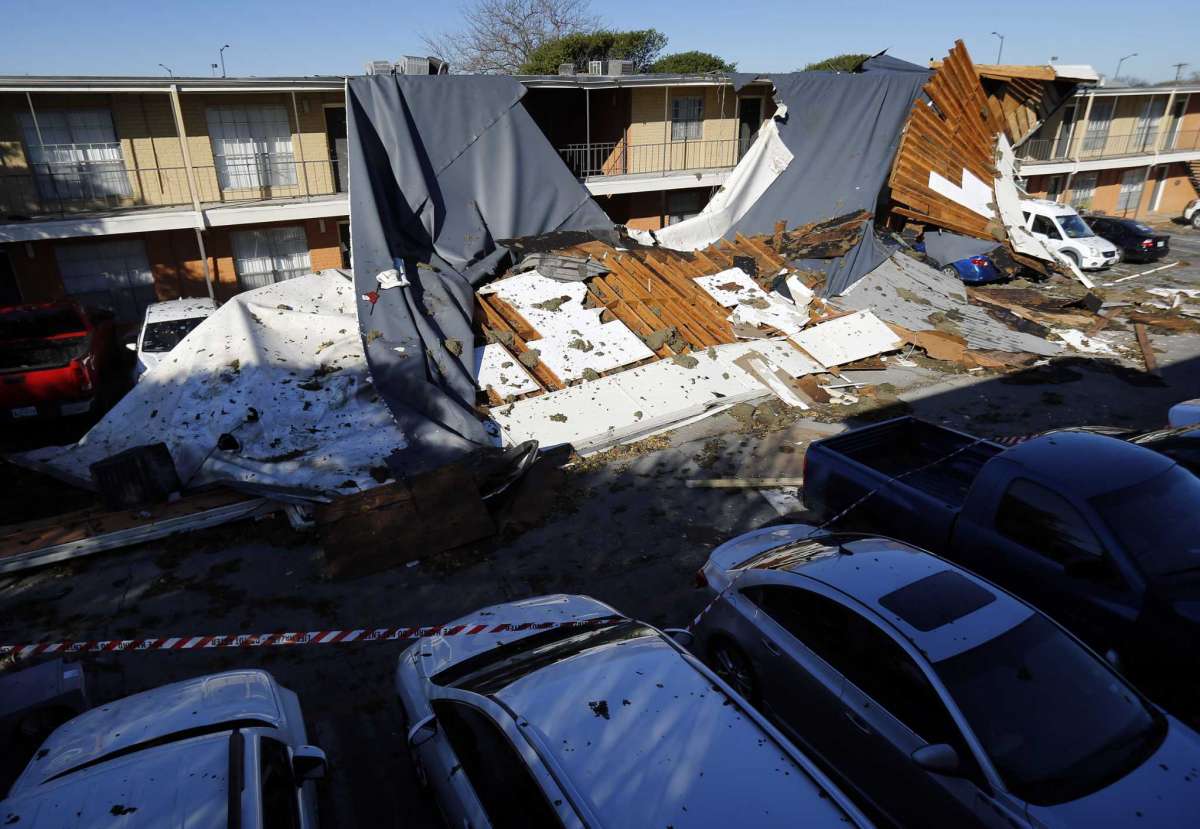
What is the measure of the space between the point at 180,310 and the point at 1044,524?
13.2 meters

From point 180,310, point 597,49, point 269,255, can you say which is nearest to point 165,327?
point 180,310

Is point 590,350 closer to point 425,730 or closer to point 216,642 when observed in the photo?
point 216,642

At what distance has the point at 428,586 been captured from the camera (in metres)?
7.04

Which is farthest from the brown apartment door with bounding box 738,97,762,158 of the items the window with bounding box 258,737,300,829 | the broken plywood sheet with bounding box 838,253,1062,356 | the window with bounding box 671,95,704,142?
the window with bounding box 258,737,300,829

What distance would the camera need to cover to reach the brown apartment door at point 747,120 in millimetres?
21672

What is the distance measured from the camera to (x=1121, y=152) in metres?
29.1

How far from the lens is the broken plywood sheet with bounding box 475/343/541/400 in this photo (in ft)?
35.0

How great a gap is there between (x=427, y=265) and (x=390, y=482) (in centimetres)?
545

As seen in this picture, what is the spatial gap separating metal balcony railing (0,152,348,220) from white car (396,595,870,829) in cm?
1415

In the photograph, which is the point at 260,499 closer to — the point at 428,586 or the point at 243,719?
the point at 428,586

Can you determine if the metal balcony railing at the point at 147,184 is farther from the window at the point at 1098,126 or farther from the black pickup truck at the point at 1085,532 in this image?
the window at the point at 1098,126

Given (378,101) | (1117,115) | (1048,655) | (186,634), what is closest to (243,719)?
(186,634)

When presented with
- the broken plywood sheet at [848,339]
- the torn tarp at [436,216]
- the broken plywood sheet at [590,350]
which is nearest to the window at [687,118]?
the torn tarp at [436,216]

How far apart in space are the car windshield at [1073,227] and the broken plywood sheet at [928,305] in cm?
797
